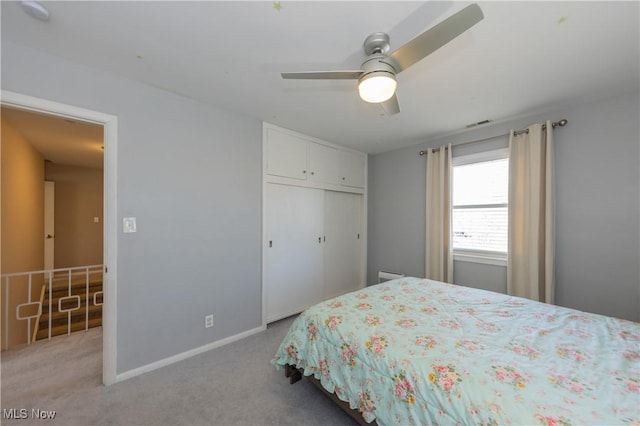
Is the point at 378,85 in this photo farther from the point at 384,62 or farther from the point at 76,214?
the point at 76,214

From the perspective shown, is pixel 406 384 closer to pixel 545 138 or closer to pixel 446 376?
pixel 446 376

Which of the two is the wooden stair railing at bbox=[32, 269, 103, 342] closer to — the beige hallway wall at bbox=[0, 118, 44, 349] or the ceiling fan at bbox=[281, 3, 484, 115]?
the beige hallway wall at bbox=[0, 118, 44, 349]

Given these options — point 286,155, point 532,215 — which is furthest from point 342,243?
point 532,215

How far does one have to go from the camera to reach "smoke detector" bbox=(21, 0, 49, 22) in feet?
4.18

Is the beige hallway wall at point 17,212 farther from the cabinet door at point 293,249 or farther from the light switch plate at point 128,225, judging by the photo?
the cabinet door at point 293,249

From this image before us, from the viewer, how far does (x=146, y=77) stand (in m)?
1.98

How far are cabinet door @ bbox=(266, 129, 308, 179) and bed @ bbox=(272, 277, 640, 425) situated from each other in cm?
172

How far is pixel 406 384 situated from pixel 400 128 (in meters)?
2.64

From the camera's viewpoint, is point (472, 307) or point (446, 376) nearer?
point (446, 376)

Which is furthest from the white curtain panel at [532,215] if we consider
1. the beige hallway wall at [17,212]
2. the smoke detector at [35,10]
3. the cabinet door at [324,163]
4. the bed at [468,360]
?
the beige hallway wall at [17,212]

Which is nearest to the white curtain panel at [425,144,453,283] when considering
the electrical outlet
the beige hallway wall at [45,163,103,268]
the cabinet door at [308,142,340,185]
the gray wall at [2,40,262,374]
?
the cabinet door at [308,142,340,185]

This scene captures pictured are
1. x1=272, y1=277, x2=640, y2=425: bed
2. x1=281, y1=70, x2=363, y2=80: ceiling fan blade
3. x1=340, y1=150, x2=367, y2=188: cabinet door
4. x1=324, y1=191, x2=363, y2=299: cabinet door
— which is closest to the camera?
x1=272, y1=277, x2=640, y2=425: bed

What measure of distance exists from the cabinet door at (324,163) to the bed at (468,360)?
190 centimetres

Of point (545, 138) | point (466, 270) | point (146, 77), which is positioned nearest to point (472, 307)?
point (466, 270)
